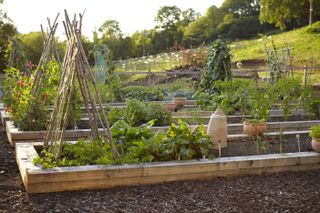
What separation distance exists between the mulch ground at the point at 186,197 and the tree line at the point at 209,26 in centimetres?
2483

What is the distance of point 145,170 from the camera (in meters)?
4.39

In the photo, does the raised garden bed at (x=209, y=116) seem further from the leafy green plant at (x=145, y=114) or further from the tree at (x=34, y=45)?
the tree at (x=34, y=45)

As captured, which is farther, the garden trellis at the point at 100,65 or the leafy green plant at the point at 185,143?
the garden trellis at the point at 100,65

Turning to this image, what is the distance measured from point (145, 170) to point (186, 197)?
0.56 metres

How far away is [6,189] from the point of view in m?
4.23

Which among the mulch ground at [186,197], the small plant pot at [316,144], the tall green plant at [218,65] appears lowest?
the mulch ground at [186,197]

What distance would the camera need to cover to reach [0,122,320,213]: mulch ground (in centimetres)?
376

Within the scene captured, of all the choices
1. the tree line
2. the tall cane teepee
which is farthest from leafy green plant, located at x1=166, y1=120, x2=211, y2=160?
the tree line

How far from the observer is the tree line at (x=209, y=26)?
33.4 metres

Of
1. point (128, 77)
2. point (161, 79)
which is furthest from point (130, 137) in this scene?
point (128, 77)

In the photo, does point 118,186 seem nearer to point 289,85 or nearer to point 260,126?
point 260,126

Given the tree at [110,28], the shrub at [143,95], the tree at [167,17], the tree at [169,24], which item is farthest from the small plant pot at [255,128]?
the tree at [167,17]

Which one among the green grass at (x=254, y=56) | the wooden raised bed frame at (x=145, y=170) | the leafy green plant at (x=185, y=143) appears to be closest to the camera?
the wooden raised bed frame at (x=145, y=170)

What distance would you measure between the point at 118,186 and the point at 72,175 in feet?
1.61
